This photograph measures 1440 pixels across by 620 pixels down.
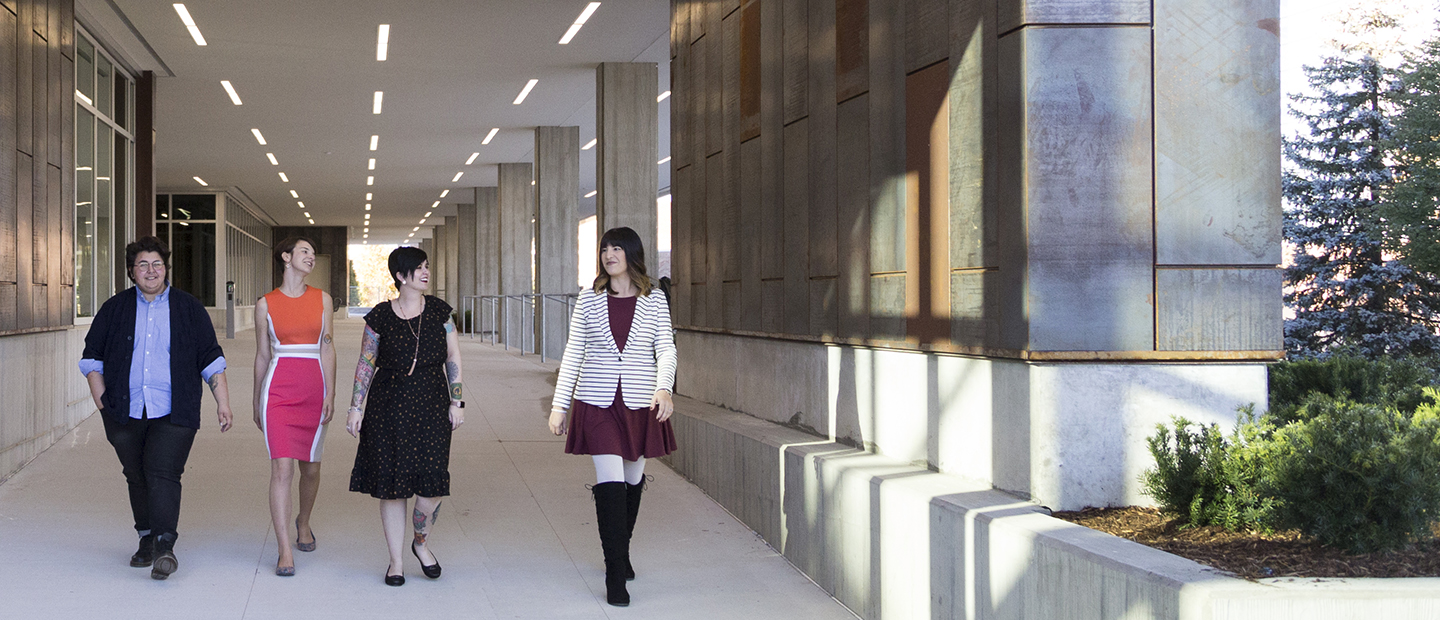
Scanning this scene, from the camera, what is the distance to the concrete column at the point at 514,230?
101 ft

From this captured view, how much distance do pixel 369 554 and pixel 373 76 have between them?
13.6 m

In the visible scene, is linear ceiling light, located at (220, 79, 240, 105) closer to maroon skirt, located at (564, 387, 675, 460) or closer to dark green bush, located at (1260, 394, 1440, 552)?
maroon skirt, located at (564, 387, 675, 460)

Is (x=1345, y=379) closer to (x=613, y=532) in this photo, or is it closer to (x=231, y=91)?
(x=613, y=532)

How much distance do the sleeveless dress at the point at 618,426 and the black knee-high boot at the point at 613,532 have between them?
0.18m

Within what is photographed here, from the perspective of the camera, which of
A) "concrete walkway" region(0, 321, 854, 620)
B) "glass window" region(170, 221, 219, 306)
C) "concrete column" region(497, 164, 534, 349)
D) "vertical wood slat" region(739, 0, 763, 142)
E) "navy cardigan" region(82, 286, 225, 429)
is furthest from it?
"glass window" region(170, 221, 219, 306)

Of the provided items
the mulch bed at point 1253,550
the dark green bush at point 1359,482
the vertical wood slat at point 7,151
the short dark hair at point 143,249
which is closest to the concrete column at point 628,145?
the vertical wood slat at point 7,151

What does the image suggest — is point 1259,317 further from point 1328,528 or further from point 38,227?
point 38,227

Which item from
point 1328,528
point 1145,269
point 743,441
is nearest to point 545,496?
point 743,441

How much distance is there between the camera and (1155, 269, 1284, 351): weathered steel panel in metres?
4.98

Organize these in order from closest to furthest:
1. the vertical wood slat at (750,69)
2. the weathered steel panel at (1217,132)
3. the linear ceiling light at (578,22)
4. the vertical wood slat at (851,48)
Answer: the weathered steel panel at (1217,132) → the vertical wood slat at (851,48) → the vertical wood slat at (750,69) → the linear ceiling light at (578,22)

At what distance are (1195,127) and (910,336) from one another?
1752 millimetres

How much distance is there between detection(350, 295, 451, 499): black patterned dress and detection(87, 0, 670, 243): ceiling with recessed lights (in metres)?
9.45

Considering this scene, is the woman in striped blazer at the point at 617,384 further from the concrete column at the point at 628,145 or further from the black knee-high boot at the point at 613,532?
the concrete column at the point at 628,145

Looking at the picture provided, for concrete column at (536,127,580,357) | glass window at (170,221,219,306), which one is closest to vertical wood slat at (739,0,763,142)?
concrete column at (536,127,580,357)
